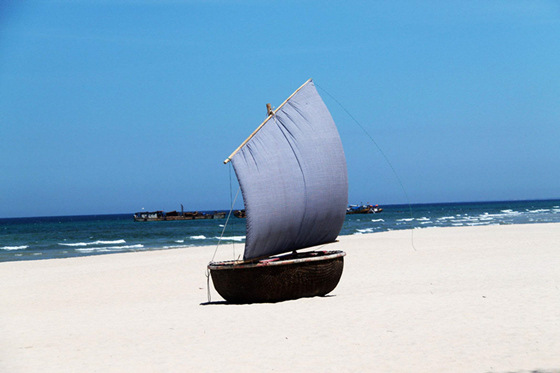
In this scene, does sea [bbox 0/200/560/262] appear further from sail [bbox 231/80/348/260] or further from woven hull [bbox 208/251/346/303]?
woven hull [bbox 208/251/346/303]

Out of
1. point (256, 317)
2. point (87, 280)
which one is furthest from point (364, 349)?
point (87, 280)

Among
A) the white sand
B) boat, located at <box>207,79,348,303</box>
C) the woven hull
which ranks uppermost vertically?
boat, located at <box>207,79,348,303</box>

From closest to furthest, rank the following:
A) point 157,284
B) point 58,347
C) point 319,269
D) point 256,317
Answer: point 58,347 → point 256,317 → point 319,269 → point 157,284

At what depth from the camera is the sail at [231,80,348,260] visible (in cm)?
1115

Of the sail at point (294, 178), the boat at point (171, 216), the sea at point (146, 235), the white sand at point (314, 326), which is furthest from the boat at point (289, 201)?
the boat at point (171, 216)

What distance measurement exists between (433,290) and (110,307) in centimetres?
663

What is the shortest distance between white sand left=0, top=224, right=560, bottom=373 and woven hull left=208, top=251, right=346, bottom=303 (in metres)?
0.22

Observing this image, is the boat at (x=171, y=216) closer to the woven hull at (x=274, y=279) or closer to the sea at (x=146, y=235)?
the sea at (x=146, y=235)

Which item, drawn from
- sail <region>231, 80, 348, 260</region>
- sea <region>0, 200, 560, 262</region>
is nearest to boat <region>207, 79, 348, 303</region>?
sail <region>231, 80, 348, 260</region>

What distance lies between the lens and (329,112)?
12.6 metres

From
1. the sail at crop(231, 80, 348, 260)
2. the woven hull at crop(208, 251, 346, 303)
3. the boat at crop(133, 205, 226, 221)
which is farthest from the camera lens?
the boat at crop(133, 205, 226, 221)

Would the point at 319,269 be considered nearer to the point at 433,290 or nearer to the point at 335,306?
the point at 335,306

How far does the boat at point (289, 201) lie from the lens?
10852 mm

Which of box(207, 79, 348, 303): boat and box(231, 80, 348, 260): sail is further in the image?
box(231, 80, 348, 260): sail
